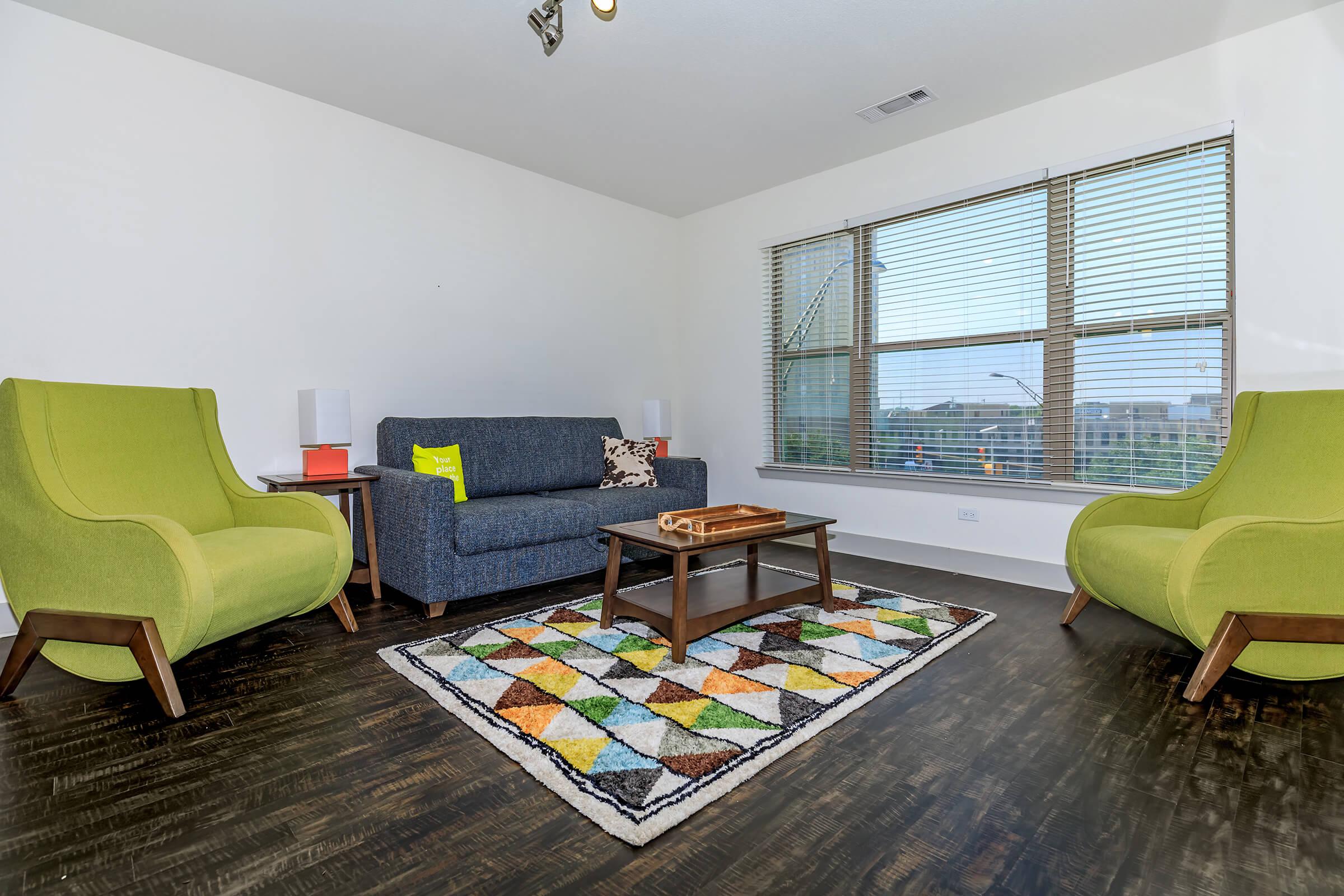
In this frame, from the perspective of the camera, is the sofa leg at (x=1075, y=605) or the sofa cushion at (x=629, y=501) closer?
the sofa leg at (x=1075, y=605)

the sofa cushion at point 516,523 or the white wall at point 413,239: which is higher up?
the white wall at point 413,239

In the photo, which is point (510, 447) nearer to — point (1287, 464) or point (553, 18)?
point (553, 18)

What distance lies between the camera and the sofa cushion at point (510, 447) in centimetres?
390

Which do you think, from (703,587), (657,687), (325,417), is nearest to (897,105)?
(703,587)

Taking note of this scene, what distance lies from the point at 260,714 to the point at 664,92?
3.42 metres

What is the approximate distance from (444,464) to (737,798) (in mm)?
2742

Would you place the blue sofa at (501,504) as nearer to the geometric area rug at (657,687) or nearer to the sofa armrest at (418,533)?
the sofa armrest at (418,533)

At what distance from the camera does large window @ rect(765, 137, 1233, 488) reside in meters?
3.36

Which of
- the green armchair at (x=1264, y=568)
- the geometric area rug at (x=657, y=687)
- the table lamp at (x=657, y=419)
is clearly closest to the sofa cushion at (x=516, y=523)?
the geometric area rug at (x=657, y=687)

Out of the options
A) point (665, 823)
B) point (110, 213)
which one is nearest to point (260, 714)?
point (665, 823)

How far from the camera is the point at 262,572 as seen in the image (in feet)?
7.42

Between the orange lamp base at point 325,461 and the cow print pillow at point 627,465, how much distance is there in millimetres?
1609

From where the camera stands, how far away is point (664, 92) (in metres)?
3.66

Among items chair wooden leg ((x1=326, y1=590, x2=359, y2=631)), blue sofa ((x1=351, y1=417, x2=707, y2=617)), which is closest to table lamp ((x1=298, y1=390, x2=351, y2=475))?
blue sofa ((x1=351, y1=417, x2=707, y2=617))
